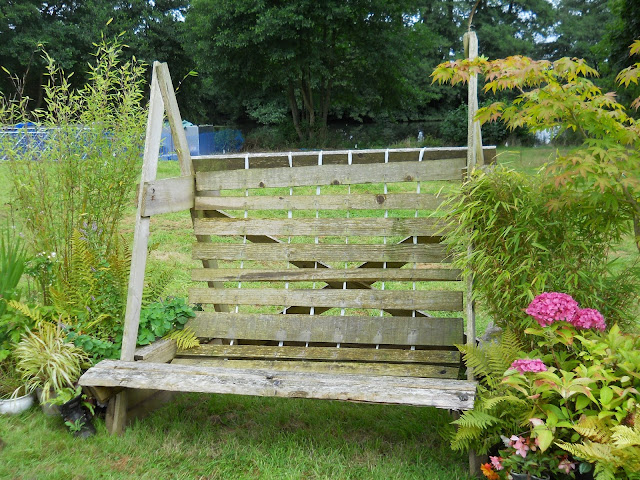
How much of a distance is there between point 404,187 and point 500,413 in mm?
7594

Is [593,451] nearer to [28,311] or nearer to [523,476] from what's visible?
[523,476]

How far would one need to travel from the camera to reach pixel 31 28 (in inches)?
1080

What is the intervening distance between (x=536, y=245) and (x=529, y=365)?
2.08ft

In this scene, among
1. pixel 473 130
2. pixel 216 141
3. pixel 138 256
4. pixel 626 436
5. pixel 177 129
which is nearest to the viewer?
pixel 626 436

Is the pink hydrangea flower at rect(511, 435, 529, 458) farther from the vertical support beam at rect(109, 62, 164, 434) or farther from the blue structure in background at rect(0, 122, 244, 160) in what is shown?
the blue structure in background at rect(0, 122, 244, 160)

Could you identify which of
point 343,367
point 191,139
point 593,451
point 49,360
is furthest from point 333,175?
point 191,139

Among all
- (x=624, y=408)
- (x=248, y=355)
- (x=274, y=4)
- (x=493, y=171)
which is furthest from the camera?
(x=274, y=4)

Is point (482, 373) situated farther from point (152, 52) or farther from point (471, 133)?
point (152, 52)

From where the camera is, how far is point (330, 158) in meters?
3.86

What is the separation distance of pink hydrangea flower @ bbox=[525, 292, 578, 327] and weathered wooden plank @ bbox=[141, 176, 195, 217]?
89.1 inches

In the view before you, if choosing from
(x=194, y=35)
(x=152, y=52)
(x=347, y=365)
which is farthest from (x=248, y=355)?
(x=152, y=52)

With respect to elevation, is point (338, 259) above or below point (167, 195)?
below

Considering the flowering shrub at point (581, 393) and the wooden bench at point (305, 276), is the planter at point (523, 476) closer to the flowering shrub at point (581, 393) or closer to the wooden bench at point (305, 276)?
the flowering shrub at point (581, 393)

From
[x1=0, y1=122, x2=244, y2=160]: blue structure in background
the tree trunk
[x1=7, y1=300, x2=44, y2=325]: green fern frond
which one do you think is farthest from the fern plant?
the tree trunk
